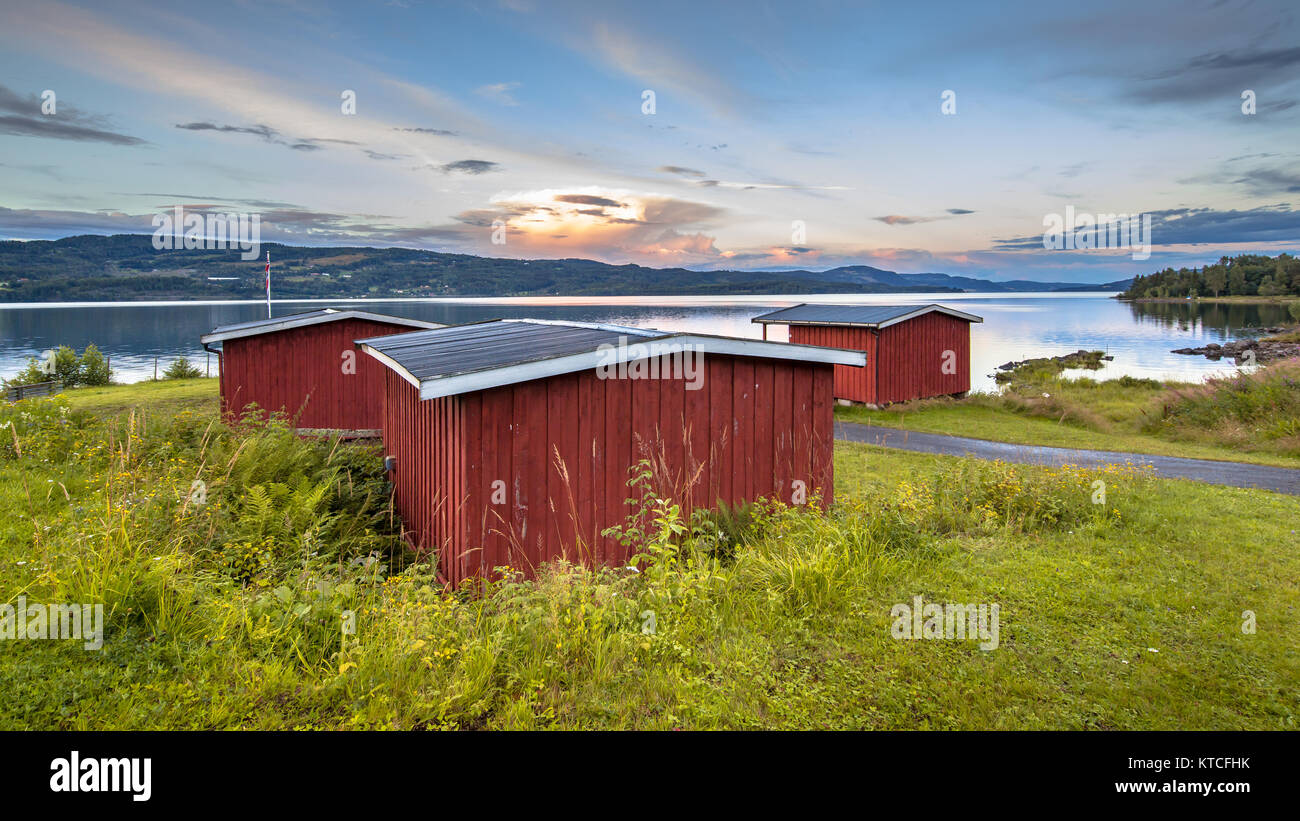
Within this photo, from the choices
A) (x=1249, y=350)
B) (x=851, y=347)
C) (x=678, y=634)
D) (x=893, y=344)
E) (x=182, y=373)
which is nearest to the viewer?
(x=678, y=634)

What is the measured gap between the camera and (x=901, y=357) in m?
24.1

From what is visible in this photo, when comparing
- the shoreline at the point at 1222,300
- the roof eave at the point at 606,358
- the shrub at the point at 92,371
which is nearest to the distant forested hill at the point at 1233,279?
the shoreline at the point at 1222,300

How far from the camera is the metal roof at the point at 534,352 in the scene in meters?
6.74

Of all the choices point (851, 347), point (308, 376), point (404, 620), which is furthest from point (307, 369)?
point (851, 347)

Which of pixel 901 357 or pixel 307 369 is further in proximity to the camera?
pixel 901 357

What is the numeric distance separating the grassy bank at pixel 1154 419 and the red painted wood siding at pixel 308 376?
14.3 metres

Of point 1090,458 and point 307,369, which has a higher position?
point 307,369

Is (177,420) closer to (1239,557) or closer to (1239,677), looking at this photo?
(1239,677)

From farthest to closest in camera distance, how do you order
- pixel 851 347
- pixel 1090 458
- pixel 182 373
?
pixel 182 373 → pixel 851 347 → pixel 1090 458

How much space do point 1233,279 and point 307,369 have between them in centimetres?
15995

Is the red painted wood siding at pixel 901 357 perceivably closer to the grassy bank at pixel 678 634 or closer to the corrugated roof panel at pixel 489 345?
the corrugated roof panel at pixel 489 345

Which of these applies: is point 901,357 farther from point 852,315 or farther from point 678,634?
point 678,634

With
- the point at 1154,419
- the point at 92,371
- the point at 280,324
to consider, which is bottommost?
the point at 1154,419
